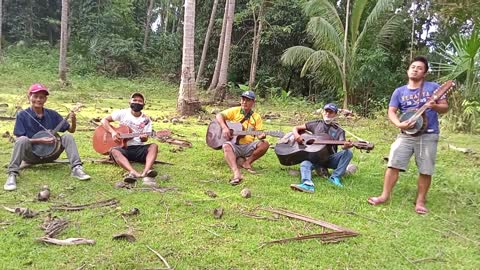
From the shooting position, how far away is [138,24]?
32.4 meters

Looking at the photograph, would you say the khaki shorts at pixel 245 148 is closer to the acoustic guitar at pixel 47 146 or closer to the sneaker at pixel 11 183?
the acoustic guitar at pixel 47 146

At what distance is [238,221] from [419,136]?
7.43ft

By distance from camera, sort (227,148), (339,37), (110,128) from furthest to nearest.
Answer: (339,37)
(227,148)
(110,128)

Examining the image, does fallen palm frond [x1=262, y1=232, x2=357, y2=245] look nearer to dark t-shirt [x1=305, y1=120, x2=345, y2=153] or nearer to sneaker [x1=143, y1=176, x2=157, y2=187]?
dark t-shirt [x1=305, y1=120, x2=345, y2=153]

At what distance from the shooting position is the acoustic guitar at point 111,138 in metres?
6.02

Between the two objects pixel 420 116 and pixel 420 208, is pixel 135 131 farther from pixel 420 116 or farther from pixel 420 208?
pixel 420 208

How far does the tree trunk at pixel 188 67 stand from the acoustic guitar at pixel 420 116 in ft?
23.3

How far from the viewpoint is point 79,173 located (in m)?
5.66

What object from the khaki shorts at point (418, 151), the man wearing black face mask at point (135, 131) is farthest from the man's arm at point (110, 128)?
the khaki shorts at point (418, 151)

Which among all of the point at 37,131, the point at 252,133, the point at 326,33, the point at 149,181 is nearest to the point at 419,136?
the point at 252,133

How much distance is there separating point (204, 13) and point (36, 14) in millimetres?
14924

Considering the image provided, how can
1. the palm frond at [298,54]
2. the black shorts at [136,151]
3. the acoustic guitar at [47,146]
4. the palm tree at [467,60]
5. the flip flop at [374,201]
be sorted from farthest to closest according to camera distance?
1. the palm frond at [298,54]
2. the palm tree at [467,60]
3. the black shorts at [136,151]
4. the acoustic guitar at [47,146]
5. the flip flop at [374,201]

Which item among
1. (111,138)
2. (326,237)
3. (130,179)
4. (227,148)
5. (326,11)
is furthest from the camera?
(326,11)

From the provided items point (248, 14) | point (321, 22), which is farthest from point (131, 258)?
point (248, 14)
